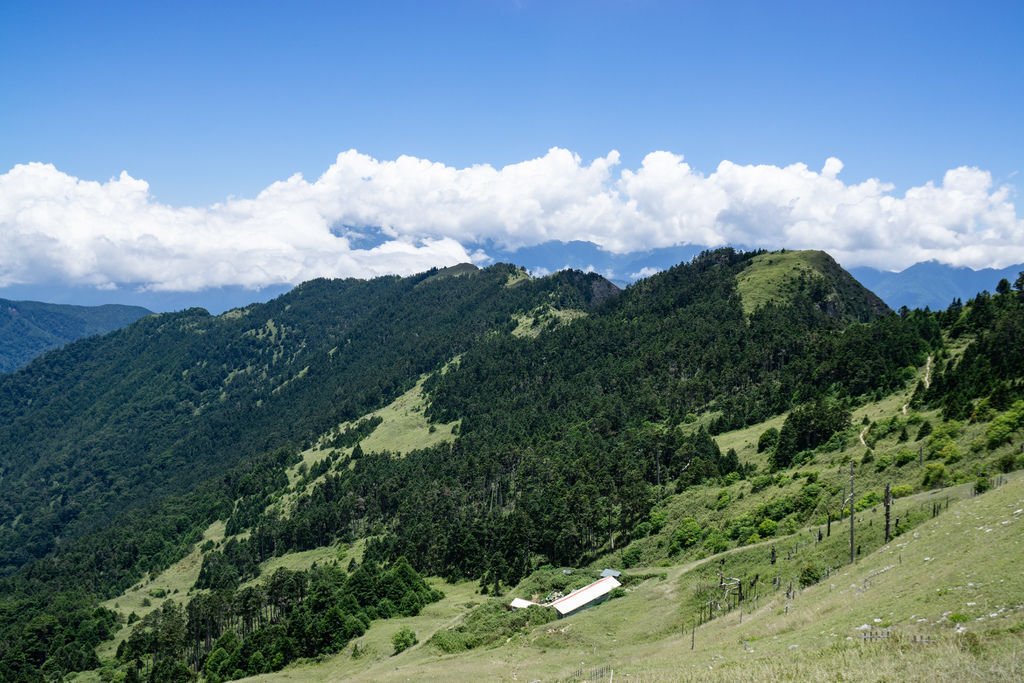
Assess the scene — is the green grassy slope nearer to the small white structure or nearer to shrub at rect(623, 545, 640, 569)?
shrub at rect(623, 545, 640, 569)

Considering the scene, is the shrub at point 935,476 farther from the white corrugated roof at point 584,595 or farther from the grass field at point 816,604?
the white corrugated roof at point 584,595

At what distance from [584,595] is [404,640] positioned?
24729 millimetres

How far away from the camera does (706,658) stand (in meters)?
46.3

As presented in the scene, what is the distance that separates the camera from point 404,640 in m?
87.1

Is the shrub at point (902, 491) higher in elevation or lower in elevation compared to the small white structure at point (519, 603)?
higher

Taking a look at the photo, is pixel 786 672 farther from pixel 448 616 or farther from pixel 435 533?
pixel 435 533

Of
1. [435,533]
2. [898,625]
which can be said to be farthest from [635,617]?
[435,533]

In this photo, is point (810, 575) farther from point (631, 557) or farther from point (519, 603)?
point (631, 557)

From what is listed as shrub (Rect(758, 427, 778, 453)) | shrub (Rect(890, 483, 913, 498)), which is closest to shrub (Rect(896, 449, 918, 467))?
shrub (Rect(890, 483, 913, 498))

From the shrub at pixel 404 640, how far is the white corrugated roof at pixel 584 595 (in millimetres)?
19454

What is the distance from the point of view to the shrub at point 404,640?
8631cm

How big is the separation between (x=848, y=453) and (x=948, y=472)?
27397 millimetres

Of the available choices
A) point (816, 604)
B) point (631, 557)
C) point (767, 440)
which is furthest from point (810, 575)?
point (767, 440)

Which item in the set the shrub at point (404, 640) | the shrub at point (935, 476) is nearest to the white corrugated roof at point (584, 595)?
the shrub at point (404, 640)
